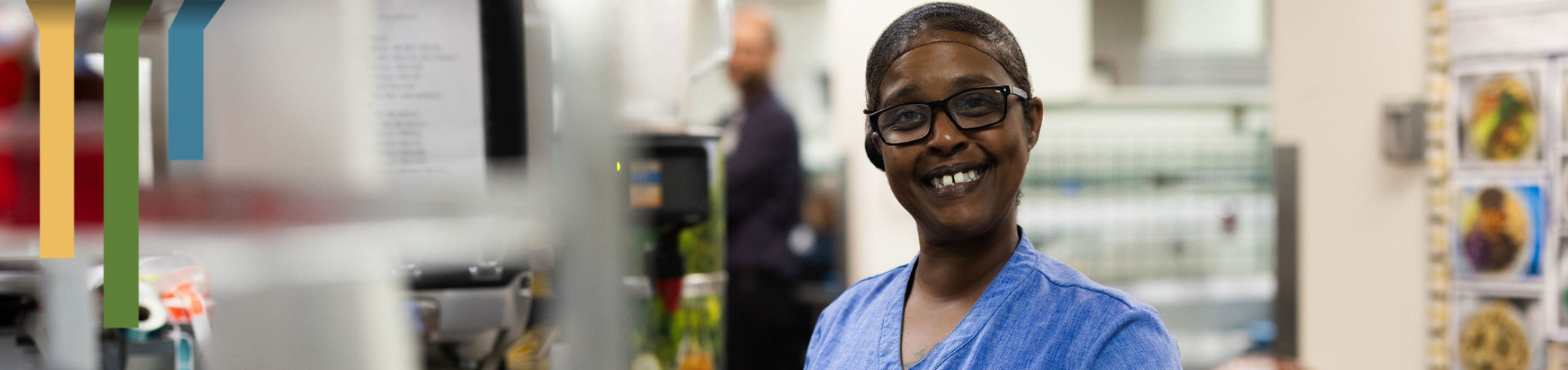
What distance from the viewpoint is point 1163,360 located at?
0.90 metres

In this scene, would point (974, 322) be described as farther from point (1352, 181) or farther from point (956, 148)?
point (1352, 181)

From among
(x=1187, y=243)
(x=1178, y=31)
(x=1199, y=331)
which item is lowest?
(x=1199, y=331)

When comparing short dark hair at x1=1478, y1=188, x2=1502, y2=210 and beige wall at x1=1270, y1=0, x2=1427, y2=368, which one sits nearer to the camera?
short dark hair at x1=1478, y1=188, x2=1502, y2=210

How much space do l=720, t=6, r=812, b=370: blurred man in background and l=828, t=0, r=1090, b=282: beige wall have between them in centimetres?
16

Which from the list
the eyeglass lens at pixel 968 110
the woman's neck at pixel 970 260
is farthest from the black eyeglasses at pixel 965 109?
the woman's neck at pixel 970 260

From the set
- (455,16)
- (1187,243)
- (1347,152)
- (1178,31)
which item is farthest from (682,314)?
(1178,31)

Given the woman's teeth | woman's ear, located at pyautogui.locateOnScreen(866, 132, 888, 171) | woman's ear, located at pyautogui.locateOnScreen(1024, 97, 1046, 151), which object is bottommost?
the woman's teeth

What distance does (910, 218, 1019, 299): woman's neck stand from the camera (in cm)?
102

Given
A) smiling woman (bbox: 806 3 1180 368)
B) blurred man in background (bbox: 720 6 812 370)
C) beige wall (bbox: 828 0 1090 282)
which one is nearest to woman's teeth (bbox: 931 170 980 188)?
smiling woman (bbox: 806 3 1180 368)

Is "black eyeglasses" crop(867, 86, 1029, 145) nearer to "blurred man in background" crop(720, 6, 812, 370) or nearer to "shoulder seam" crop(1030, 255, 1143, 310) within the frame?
"shoulder seam" crop(1030, 255, 1143, 310)

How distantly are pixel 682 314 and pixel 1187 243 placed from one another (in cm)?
271

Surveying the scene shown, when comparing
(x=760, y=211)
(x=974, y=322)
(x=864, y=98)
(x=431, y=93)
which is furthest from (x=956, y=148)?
(x=760, y=211)

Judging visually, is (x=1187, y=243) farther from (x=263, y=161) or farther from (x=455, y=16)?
(x=263, y=161)

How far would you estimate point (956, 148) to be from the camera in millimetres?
962
